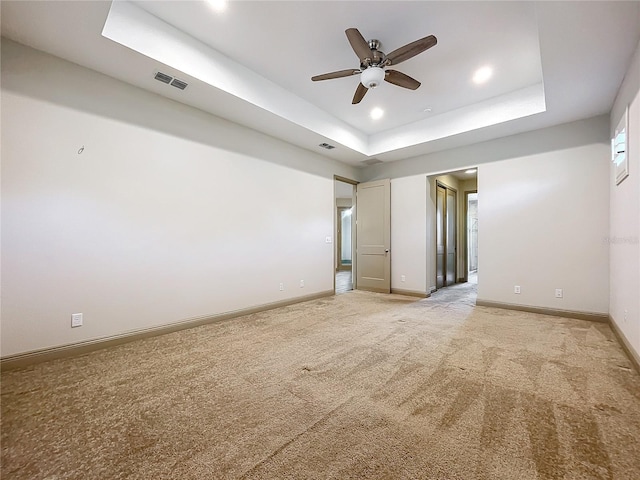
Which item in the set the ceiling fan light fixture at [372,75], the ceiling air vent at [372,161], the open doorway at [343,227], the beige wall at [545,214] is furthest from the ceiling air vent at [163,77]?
the open doorway at [343,227]

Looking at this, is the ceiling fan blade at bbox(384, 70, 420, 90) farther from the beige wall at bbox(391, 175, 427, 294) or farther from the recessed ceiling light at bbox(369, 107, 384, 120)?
the beige wall at bbox(391, 175, 427, 294)

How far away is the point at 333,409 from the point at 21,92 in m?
3.69

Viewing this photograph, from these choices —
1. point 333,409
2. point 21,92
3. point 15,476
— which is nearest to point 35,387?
point 15,476

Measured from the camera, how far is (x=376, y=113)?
4523 millimetres

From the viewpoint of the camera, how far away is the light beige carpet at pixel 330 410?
51.8 inches

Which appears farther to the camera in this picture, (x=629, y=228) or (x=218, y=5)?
(x=629, y=228)

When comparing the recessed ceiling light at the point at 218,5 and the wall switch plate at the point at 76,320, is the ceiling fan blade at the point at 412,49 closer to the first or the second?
the recessed ceiling light at the point at 218,5

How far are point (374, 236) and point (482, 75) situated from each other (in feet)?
11.3

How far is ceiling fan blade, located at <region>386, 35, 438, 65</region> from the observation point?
7.69ft

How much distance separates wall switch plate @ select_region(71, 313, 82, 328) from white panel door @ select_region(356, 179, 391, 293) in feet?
16.1

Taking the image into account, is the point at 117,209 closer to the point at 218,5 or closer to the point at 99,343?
the point at 99,343

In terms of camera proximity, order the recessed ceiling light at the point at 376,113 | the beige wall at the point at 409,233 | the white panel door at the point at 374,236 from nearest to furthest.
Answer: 1. the recessed ceiling light at the point at 376,113
2. the beige wall at the point at 409,233
3. the white panel door at the point at 374,236

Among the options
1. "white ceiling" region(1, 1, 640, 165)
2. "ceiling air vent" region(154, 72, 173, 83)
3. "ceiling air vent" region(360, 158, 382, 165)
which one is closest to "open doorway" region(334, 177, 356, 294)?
"ceiling air vent" region(360, 158, 382, 165)

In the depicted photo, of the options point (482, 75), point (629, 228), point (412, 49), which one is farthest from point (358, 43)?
point (629, 228)
